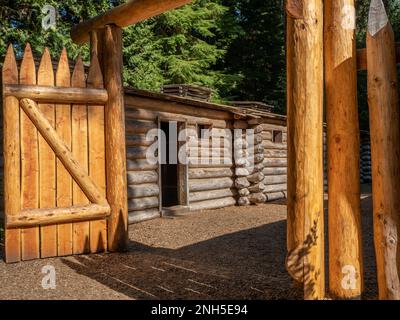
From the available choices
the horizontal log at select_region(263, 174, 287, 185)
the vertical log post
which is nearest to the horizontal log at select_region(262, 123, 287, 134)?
the horizontal log at select_region(263, 174, 287, 185)

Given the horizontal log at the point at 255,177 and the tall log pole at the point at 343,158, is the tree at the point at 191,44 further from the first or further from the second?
the tall log pole at the point at 343,158

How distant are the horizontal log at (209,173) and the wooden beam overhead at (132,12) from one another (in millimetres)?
6193

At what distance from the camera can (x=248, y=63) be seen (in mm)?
28266

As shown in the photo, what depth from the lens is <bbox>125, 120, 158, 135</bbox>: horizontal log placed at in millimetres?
10291

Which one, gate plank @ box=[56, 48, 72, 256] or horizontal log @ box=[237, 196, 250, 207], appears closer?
gate plank @ box=[56, 48, 72, 256]

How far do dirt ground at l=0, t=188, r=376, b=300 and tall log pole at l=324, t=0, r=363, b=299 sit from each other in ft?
2.06

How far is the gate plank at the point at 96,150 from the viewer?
6.45m

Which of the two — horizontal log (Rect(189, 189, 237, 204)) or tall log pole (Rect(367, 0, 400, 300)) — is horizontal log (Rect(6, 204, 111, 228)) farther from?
horizontal log (Rect(189, 189, 237, 204))

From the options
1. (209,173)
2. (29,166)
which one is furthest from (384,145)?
(209,173)

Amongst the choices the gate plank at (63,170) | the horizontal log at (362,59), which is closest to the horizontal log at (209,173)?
the gate plank at (63,170)

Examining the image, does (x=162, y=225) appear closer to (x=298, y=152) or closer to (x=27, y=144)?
(x=27, y=144)

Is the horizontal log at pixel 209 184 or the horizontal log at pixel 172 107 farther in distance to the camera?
the horizontal log at pixel 209 184

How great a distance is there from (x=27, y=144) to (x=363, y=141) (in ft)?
79.2

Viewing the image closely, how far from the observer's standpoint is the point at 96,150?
6496 millimetres
